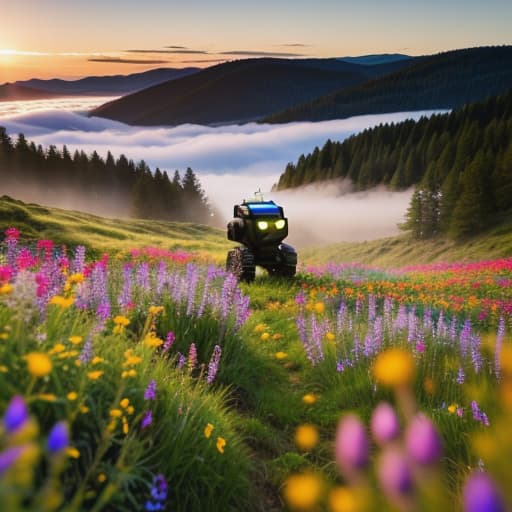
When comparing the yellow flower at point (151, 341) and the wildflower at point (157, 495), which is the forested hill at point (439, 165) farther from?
the wildflower at point (157, 495)

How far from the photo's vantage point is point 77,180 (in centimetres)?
9612

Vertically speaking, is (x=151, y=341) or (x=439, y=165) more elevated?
(x=151, y=341)

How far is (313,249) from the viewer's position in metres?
73.9

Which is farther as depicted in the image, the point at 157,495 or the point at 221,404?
the point at 221,404

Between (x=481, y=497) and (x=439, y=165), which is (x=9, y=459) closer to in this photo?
(x=481, y=497)

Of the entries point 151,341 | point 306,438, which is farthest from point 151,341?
point 306,438

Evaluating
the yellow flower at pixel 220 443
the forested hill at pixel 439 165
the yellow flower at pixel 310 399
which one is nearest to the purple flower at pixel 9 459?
the yellow flower at pixel 220 443

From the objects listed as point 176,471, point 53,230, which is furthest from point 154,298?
point 53,230

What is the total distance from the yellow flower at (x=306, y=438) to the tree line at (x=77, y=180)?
8671 centimetres

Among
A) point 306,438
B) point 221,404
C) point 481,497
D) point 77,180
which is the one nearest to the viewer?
point 481,497

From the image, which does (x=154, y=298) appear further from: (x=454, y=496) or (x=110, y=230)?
(x=110, y=230)

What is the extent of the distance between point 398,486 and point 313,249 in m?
73.5

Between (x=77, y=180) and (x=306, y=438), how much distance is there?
98.2m

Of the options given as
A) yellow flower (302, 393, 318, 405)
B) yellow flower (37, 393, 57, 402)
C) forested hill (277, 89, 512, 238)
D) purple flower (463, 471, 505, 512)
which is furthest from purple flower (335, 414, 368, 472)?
forested hill (277, 89, 512, 238)
